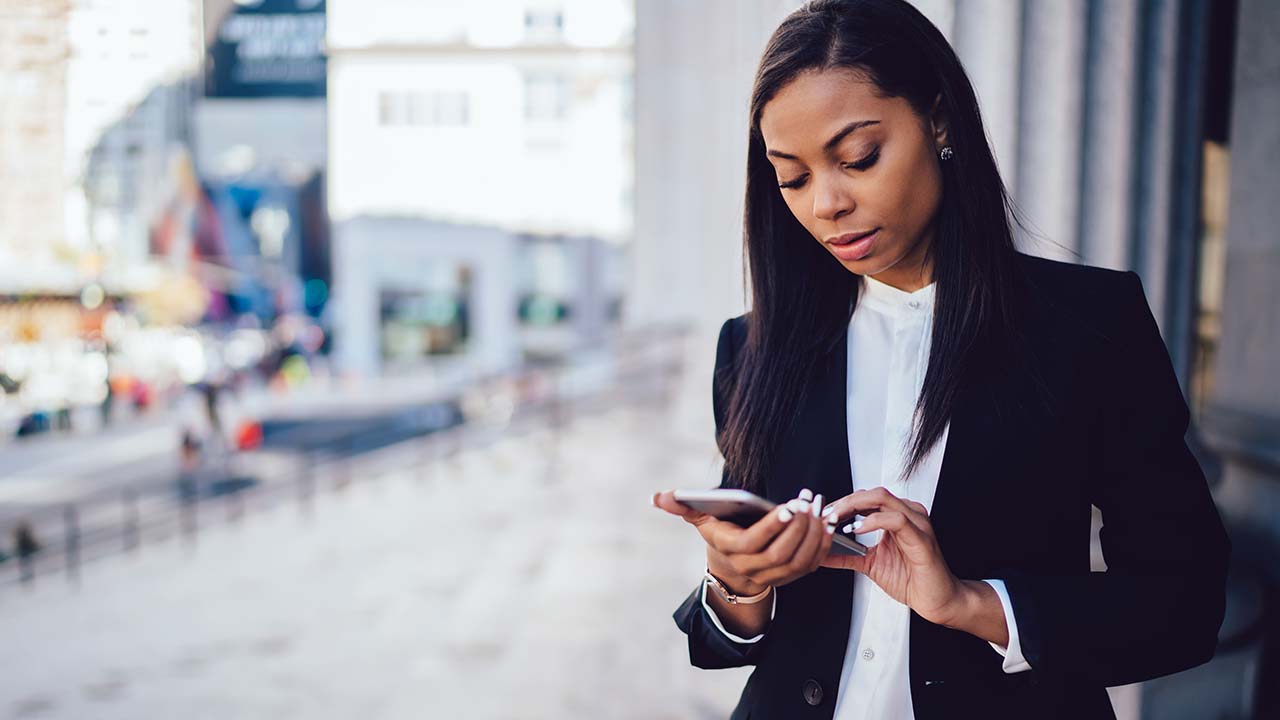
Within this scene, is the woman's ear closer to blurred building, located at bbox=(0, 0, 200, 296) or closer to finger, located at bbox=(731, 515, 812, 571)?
finger, located at bbox=(731, 515, 812, 571)

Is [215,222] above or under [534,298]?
above

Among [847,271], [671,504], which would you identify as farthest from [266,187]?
[671,504]

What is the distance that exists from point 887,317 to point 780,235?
20cm

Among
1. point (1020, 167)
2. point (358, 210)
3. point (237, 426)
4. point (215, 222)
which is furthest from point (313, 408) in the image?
point (1020, 167)

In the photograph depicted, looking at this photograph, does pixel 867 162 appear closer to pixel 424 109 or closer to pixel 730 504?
pixel 730 504

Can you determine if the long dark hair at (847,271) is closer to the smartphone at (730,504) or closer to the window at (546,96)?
the smartphone at (730,504)

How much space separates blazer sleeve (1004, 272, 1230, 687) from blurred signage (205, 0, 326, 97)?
1243 inches

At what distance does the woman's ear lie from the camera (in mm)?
1180

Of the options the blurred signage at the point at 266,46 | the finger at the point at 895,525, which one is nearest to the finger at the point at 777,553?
the finger at the point at 895,525

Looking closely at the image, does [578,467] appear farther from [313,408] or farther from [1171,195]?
[313,408]

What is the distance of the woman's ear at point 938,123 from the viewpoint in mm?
1180

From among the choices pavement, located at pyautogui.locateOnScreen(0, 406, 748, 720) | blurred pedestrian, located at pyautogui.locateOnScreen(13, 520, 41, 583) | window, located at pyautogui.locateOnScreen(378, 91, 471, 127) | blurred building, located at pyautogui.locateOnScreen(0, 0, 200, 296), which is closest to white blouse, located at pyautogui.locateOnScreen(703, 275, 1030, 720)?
pavement, located at pyautogui.locateOnScreen(0, 406, 748, 720)

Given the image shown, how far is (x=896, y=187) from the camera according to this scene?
1.14 metres

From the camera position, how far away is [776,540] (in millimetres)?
1000
